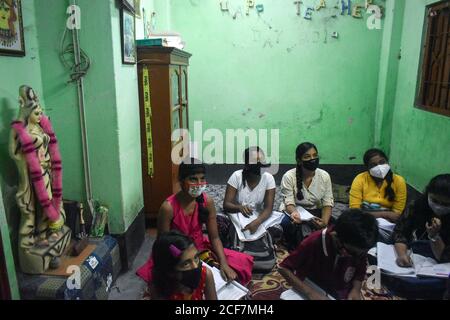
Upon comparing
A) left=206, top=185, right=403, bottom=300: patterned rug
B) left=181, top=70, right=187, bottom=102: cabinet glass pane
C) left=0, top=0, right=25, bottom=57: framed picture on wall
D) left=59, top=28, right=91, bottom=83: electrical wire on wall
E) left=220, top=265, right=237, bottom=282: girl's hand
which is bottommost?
left=206, top=185, right=403, bottom=300: patterned rug

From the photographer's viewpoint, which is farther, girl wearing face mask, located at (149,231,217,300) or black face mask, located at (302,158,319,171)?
black face mask, located at (302,158,319,171)

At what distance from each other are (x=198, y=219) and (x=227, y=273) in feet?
1.28

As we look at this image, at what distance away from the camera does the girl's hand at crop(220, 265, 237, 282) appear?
2.12m

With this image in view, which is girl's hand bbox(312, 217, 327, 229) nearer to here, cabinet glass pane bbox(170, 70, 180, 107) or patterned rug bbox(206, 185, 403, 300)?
patterned rug bbox(206, 185, 403, 300)

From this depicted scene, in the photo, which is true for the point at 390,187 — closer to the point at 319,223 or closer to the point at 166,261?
the point at 319,223

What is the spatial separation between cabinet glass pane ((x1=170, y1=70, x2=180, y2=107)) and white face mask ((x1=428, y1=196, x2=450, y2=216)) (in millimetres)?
2196

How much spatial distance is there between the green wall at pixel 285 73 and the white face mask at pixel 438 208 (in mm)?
2646

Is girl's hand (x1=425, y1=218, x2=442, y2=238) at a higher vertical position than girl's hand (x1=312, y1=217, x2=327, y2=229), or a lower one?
higher

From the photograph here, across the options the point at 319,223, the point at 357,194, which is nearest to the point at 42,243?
the point at 319,223

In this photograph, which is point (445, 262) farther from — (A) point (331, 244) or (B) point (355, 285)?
(A) point (331, 244)

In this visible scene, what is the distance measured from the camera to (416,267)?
7.54ft

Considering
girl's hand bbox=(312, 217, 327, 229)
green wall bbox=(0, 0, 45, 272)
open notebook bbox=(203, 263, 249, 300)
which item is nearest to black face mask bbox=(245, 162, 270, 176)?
girl's hand bbox=(312, 217, 327, 229)
